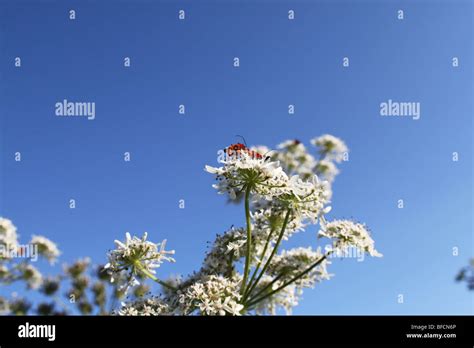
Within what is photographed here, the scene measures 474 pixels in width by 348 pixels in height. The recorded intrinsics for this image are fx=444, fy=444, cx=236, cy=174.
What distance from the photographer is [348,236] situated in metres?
6.06

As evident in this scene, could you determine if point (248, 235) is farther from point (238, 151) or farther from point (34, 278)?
point (34, 278)

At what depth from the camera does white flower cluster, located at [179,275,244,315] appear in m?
4.77

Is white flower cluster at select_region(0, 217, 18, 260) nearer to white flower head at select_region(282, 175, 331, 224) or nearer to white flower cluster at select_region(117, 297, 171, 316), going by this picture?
white flower cluster at select_region(117, 297, 171, 316)

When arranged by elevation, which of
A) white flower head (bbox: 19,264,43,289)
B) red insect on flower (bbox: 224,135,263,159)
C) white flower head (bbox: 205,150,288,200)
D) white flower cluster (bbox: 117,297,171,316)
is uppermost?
red insect on flower (bbox: 224,135,263,159)

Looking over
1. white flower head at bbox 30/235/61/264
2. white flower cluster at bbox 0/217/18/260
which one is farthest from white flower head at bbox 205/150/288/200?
white flower head at bbox 30/235/61/264

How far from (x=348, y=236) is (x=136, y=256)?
2.83 metres

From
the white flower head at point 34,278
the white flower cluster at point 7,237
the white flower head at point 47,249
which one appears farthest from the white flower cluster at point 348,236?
the white flower head at point 47,249
